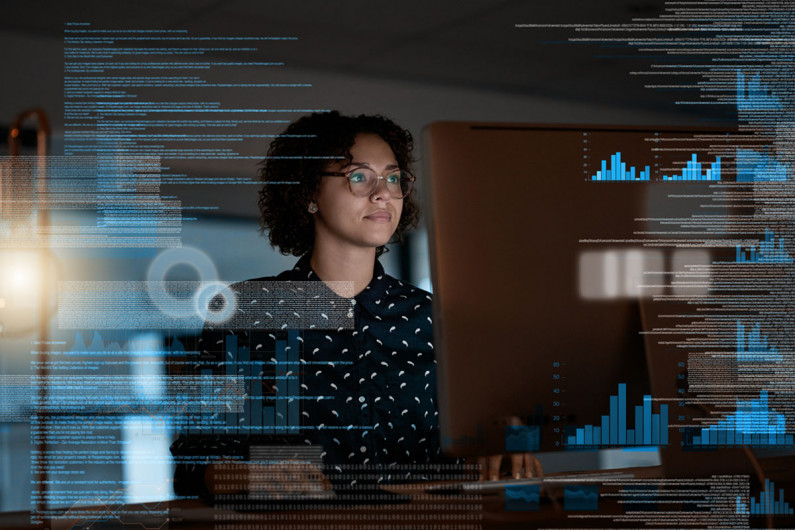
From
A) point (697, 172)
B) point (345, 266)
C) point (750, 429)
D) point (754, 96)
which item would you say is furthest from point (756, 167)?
point (345, 266)

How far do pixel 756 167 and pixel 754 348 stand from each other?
232 millimetres

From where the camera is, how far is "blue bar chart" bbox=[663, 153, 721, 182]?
926 millimetres

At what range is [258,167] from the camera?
1153 mm

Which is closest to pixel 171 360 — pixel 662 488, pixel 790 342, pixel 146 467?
pixel 146 467

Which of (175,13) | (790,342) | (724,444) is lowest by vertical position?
(724,444)

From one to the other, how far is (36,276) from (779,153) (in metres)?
1.10

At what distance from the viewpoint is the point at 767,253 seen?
98cm

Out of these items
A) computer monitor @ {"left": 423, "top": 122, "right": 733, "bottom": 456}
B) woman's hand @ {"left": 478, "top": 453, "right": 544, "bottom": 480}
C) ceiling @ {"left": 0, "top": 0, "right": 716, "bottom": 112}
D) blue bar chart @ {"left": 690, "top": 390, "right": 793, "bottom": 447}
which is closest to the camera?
computer monitor @ {"left": 423, "top": 122, "right": 733, "bottom": 456}

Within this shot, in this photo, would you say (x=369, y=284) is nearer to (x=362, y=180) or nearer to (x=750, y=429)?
(x=362, y=180)

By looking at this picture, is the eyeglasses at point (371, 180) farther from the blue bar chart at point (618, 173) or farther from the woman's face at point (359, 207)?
the blue bar chart at point (618, 173)

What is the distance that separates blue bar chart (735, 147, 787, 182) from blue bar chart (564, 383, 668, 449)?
315 mm

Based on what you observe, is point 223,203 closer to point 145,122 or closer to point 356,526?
point 145,122

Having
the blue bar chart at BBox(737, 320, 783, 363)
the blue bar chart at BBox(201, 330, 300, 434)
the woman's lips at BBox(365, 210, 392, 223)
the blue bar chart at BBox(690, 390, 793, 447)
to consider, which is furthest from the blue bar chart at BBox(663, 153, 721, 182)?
the blue bar chart at BBox(201, 330, 300, 434)

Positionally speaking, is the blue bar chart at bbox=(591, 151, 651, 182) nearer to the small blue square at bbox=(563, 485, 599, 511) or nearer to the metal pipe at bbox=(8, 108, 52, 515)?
the small blue square at bbox=(563, 485, 599, 511)
